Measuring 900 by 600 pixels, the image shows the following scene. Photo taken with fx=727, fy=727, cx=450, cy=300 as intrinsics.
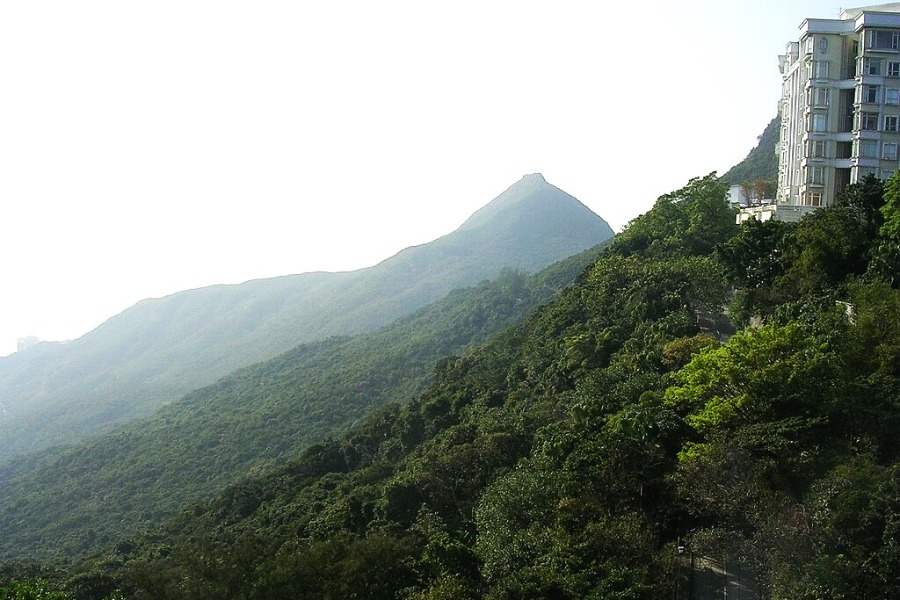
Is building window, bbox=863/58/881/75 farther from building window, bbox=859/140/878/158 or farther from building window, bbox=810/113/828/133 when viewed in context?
building window, bbox=859/140/878/158

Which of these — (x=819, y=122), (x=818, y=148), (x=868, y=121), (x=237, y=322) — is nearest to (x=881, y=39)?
(x=868, y=121)

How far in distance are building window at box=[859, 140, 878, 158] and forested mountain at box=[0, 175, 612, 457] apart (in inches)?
2819

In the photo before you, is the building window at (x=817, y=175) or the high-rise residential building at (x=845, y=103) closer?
the high-rise residential building at (x=845, y=103)

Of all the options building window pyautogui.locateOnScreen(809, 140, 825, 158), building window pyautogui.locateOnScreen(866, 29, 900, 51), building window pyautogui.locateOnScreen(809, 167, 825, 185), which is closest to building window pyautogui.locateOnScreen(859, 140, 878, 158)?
building window pyautogui.locateOnScreen(809, 140, 825, 158)

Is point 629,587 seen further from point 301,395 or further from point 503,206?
point 503,206

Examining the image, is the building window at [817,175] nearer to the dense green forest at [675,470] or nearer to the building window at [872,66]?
the building window at [872,66]

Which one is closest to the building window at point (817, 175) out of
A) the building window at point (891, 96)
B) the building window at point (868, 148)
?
the building window at point (868, 148)

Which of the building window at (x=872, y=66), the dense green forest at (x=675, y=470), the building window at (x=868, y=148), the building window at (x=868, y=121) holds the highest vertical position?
the building window at (x=872, y=66)

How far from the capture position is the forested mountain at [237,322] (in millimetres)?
89812

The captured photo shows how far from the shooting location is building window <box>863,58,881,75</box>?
89.9ft

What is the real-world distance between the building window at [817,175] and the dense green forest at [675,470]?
710 cm

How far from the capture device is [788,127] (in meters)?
33.1

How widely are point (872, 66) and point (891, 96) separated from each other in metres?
1.34

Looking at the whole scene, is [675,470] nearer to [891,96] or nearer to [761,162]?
[891,96]
